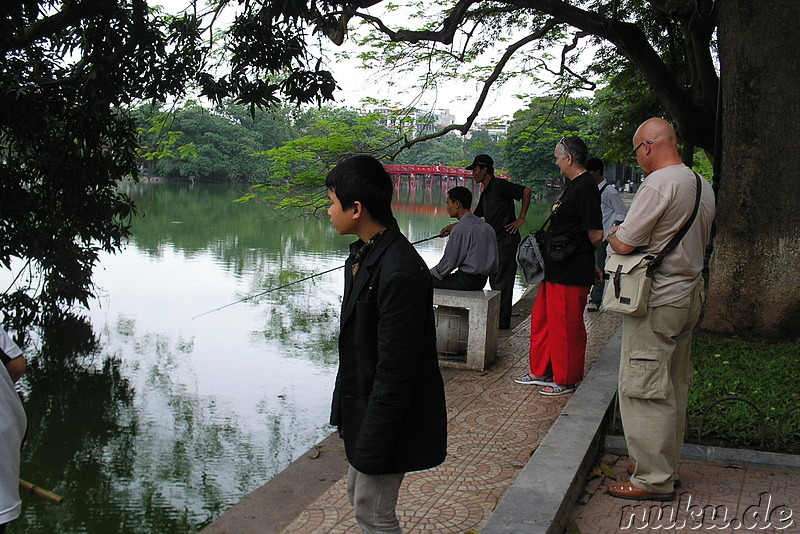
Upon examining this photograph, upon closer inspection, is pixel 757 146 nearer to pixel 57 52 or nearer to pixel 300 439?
pixel 300 439

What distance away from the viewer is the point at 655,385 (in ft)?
11.3

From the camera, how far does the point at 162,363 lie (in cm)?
880

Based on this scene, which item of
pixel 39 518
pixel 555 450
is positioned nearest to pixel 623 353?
pixel 555 450

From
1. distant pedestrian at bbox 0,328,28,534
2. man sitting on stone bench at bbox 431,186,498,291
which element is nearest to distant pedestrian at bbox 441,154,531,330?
man sitting on stone bench at bbox 431,186,498,291

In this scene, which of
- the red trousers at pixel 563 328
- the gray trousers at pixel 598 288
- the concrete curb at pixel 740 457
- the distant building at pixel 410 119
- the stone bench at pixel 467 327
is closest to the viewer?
the concrete curb at pixel 740 457

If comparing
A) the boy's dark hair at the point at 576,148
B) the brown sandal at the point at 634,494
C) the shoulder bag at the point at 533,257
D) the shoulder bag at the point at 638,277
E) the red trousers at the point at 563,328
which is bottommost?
the brown sandal at the point at 634,494

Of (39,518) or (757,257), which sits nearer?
(39,518)

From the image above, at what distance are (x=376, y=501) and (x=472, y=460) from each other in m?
2.04

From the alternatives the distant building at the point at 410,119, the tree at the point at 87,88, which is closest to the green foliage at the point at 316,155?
the distant building at the point at 410,119

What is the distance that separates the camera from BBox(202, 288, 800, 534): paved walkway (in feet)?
11.4

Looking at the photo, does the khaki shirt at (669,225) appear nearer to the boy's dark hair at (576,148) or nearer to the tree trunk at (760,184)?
the boy's dark hair at (576,148)

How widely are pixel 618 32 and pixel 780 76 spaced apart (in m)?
2.41

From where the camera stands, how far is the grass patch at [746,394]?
423cm

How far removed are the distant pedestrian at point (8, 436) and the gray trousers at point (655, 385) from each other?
245 centimetres
